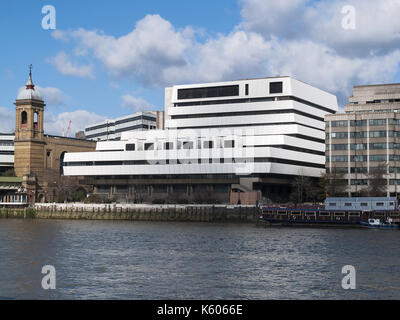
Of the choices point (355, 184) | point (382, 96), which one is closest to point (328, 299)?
point (355, 184)

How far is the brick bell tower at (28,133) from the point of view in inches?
6565

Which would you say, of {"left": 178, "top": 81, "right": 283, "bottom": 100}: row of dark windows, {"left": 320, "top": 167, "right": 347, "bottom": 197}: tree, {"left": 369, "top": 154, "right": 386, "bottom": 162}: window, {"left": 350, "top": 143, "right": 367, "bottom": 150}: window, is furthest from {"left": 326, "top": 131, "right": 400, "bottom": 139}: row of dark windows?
{"left": 178, "top": 81, "right": 283, "bottom": 100}: row of dark windows

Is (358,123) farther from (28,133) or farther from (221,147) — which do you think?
(28,133)

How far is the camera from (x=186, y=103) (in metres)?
166

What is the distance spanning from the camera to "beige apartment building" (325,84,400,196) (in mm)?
140875

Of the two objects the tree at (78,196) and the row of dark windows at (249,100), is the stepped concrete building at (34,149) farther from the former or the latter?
the row of dark windows at (249,100)

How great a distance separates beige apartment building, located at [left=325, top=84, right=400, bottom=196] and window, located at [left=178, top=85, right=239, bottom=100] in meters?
25.9

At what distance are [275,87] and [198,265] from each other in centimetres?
10956

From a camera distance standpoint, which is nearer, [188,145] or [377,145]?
[377,145]

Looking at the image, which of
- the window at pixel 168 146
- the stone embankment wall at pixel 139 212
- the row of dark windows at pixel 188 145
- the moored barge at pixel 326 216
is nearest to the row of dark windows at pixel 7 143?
the stone embankment wall at pixel 139 212

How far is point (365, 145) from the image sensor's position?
14275 centimetres

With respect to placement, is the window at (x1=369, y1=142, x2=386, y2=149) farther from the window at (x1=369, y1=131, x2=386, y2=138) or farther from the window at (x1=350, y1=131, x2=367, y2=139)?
the window at (x1=350, y1=131, x2=367, y2=139)

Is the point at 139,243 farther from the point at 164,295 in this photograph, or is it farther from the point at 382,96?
the point at 382,96

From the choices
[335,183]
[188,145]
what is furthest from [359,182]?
[188,145]
